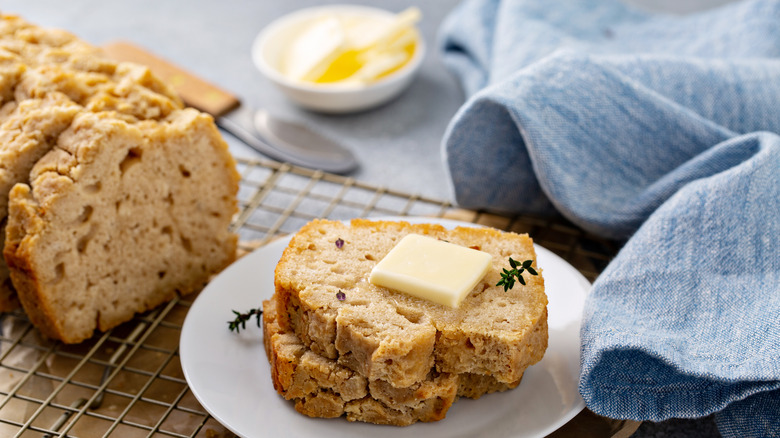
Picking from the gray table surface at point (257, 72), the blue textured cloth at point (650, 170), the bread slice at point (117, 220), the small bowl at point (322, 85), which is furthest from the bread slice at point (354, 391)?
the small bowl at point (322, 85)

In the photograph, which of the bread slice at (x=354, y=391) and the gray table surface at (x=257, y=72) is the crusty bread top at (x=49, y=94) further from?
the gray table surface at (x=257, y=72)

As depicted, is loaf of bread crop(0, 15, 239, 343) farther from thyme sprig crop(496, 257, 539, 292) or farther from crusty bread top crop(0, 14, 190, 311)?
→ thyme sprig crop(496, 257, 539, 292)

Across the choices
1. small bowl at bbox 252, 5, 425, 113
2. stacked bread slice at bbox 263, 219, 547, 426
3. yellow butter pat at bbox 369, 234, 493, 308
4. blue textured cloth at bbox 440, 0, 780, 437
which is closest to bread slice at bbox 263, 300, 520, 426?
stacked bread slice at bbox 263, 219, 547, 426

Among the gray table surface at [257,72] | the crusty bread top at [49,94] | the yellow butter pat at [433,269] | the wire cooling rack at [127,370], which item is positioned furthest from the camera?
the gray table surface at [257,72]

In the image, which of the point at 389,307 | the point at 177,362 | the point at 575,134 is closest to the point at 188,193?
the point at 177,362

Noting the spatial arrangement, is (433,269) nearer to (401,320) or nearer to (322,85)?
(401,320)
